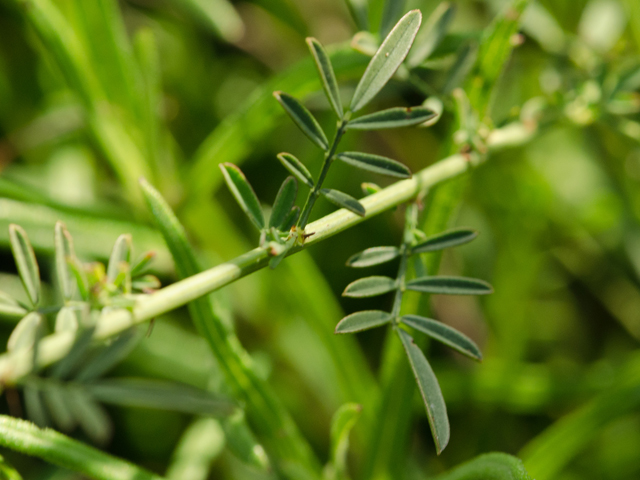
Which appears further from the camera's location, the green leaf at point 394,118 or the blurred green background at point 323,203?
the blurred green background at point 323,203

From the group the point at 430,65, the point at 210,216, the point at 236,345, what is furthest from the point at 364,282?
the point at 210,216

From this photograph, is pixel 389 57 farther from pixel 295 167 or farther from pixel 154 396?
pixel 154 396

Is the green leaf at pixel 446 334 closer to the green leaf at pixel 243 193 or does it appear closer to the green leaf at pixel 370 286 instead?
the green leaf at pixel 370 286

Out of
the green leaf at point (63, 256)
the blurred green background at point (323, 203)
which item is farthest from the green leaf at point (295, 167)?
the blurred green background at point (323, 203)

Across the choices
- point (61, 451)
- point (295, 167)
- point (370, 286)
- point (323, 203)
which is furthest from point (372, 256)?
point (323, 203)

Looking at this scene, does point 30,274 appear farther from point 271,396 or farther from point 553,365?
point 553,365

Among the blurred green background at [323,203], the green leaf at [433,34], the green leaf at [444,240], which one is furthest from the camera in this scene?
the blurred green background at [323,203]

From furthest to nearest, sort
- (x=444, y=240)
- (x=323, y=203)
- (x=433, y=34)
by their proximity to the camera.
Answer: (x=323, y=203)
(x=433, y=34)
(x=444, y=240)

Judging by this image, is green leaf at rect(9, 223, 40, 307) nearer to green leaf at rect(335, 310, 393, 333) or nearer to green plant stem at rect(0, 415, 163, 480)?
green plant stem at rect(0, 415, 163, 480)
